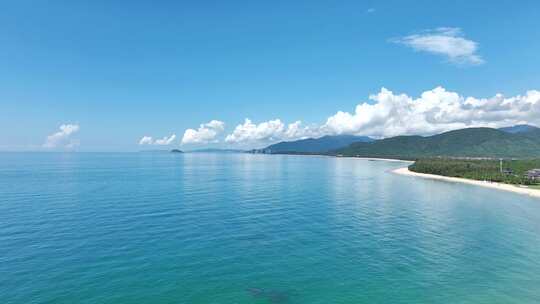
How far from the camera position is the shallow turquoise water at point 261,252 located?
93.7 ft

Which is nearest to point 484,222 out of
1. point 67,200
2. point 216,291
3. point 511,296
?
point 511,296

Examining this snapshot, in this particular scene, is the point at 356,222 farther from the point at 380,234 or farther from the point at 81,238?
the point at 81,238

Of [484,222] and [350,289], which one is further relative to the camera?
[484,222]

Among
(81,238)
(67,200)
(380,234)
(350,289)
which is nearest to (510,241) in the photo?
(380,234)

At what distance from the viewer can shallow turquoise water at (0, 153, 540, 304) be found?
2855 cm

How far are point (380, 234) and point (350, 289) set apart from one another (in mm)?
20615

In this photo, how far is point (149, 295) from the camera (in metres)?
27.7

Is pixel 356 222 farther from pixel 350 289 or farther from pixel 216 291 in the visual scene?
pixel 216 291

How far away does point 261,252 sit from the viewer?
39.5 meters

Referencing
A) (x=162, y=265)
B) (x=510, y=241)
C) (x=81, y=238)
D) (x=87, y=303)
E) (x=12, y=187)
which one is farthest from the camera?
(x=12, y=187)

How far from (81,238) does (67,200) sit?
3594 centimetres

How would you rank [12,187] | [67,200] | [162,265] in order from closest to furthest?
[162,265] < [67,200] < [12,187]

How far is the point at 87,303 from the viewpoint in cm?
2600

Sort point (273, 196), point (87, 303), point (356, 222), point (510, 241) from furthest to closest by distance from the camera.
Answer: point (273, 196) < point (356, 222) < point (510, 241) < point (87, 303)
